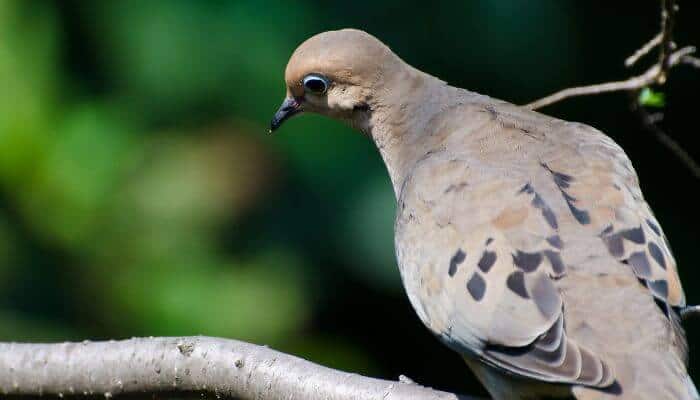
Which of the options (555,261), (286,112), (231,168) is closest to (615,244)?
(555,261)

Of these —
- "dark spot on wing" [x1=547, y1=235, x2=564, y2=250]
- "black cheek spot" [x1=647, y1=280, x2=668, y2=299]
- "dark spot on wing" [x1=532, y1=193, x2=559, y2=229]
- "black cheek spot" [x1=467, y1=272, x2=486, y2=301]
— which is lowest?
"black cheek spot" [x1=647, y1=280, x2=668, y2=299]

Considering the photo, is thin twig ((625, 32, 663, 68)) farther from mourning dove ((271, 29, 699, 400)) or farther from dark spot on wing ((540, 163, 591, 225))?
dark spot on wing ((540, 163, 591, 225))

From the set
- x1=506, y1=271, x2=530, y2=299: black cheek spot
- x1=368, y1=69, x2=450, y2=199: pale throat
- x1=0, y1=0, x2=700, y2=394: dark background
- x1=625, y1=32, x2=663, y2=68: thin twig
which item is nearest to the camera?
x1=506, y1=271, x2=530, y2=299: black cheek spot

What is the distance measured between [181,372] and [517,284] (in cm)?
83

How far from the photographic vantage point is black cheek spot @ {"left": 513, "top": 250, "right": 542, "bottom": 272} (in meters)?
2.66

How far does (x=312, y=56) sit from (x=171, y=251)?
1.19 m

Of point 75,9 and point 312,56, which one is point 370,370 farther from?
point 75,9

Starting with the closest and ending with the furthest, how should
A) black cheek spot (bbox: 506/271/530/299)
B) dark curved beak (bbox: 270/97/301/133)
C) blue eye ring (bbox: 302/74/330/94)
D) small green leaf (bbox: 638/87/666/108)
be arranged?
black cheek spot (bbox: 506/271/530/299), small green leaf (bbox: 638/87/666/108), blue eye ring (bbox: 302/74/330/94), dark curved beak (bbox: 270/97/301/133)

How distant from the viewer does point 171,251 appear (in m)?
A: 4.45

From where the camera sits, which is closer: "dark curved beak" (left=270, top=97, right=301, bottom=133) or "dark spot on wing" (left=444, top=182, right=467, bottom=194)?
"dark spot on wing" (left=444, top=182, right=467, bottom=194)

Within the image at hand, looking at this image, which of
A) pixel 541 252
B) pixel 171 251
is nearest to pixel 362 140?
pixel 171 251

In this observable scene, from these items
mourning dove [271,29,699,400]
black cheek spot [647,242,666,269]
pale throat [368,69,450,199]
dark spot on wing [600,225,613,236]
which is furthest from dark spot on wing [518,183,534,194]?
pale throat [368,69,450,199]

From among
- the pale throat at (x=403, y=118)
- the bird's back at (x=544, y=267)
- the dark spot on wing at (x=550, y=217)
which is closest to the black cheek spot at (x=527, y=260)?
the bird's back at (x=544, y=267)

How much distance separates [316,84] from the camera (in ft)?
12.0
